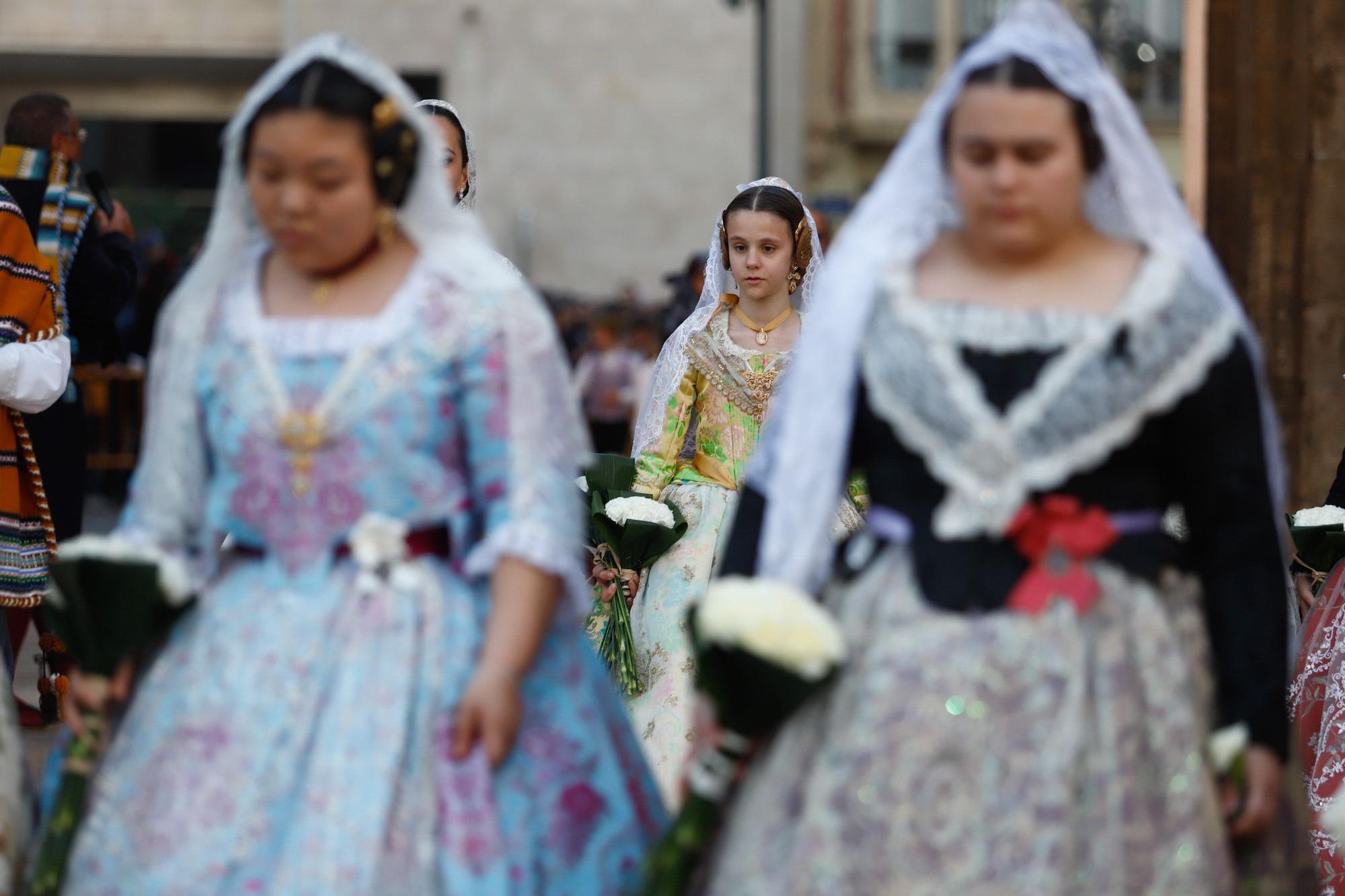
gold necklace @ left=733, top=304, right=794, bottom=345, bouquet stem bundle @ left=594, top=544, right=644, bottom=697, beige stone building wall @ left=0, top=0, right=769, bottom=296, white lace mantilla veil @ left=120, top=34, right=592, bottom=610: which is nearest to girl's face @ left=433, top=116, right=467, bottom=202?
gold necklace @ left=733, top=304, right=794, bottom=345

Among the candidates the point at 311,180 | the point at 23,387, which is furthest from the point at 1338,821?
the point at 23,387

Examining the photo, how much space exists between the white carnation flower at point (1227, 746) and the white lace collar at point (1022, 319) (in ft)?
2.13

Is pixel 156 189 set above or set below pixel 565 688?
below

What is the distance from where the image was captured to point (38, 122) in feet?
26.5

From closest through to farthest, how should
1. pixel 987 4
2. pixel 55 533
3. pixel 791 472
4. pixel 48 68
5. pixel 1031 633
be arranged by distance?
pixel 1031 633
pixel 791 472
pixel 55 533
pixel 48 68
pixel 987 4

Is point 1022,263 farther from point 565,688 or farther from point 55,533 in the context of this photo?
point 55,533

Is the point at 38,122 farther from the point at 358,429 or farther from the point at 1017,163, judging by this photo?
the point at 1017,163

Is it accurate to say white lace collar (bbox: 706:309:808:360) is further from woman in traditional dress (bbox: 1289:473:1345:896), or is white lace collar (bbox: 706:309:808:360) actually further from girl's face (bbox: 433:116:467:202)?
woman in traditional dress (bbox: 1289:473:1345:896)

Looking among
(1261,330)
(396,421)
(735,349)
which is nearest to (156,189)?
(1261,330)

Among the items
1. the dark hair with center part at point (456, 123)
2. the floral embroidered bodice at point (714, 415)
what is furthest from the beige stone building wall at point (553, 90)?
the dark hair with center part at point (456, 123)

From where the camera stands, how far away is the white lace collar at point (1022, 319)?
3438mm

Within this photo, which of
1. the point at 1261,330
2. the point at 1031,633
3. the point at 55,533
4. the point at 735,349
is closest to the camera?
the point at 1031,633

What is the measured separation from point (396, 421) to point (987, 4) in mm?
32299

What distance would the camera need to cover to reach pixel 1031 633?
132 inches
